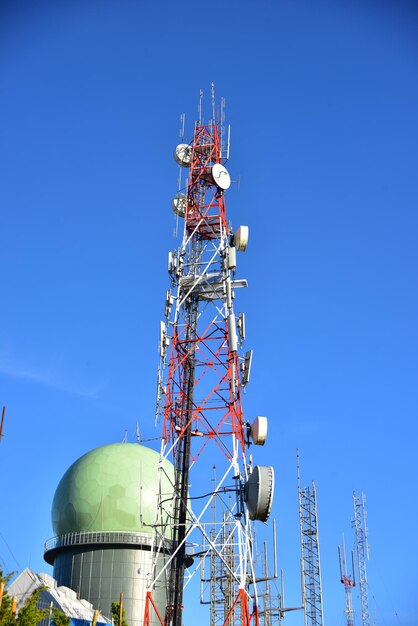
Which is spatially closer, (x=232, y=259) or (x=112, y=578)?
(x=232, y=259)

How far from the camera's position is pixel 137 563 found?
47.9 meters

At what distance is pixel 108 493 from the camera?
4862 centimetres

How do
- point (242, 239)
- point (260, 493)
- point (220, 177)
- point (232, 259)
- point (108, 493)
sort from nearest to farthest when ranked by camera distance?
1. point (260, 493)
2. point (232, 259)
3. point (242, 239)
4. point (220, 177)
5. point (108, 493)

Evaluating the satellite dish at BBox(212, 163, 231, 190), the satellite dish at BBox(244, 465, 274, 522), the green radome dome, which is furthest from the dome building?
the satellite dish at BBox(212, 163, 231, 190)

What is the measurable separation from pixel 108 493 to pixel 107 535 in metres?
2.63

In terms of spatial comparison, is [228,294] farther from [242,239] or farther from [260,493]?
[260,493]

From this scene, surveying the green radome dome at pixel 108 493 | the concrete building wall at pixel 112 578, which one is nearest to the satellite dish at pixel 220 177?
the green radome dome at pixel 108 493

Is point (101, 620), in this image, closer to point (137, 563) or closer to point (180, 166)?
point (137, 563)

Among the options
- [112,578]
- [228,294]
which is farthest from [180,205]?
[112,578]

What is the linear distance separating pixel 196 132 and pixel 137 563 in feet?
88.3

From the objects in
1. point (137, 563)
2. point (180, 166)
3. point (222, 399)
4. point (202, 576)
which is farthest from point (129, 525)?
point (180, 166)

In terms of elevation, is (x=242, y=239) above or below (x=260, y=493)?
above

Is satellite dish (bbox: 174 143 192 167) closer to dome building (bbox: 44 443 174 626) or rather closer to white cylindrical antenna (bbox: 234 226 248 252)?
white cylindrical antenna (bbox: 234 226 248 252)

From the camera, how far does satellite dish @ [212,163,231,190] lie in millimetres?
35938
